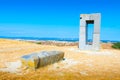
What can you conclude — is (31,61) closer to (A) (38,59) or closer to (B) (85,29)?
(A) (38,59)

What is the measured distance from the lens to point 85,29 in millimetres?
20453

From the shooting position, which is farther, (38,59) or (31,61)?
(38,59)

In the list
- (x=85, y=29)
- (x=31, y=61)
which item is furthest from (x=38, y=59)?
(x=85, y=29)

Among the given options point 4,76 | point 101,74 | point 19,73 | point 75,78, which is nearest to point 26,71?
point 19,73

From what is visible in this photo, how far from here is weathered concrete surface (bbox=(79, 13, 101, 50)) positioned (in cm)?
1970

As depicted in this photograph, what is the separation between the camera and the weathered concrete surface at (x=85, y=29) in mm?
19703

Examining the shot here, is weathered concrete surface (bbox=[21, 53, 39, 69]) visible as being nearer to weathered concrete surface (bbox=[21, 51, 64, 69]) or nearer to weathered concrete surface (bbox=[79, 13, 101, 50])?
weathered concrete surface (bbox=[21, 51, 64, 69])

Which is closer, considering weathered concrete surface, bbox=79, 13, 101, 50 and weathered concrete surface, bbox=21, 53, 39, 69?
weathered concrete surface, bbox=21, 53, 39, 69

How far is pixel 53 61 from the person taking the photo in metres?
11.6

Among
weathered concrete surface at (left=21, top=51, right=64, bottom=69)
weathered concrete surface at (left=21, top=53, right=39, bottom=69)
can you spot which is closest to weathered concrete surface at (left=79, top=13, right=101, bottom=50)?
weathered concrete surface at (left=21, top=51, right=64, bottom=69)

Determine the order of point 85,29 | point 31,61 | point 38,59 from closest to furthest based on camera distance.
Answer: point 31,61 → point 38,59 → point 85,29

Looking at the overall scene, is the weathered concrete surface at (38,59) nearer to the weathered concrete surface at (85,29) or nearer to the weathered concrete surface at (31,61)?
the weathered concrete surface at (31,61)

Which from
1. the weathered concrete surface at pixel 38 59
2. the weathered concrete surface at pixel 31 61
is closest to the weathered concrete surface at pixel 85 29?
the weathered concrete surface at pixel 38 59

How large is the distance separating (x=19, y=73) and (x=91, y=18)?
40.2 ft
